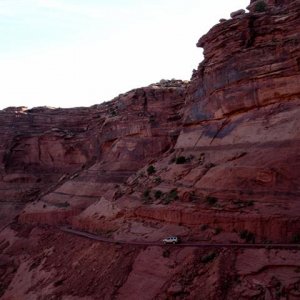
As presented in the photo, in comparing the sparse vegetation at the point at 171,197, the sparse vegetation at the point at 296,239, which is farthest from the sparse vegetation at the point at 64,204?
the sparse vegetation at the point at 296,239

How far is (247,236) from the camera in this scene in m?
23.7

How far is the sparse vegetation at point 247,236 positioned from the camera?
23453 mm

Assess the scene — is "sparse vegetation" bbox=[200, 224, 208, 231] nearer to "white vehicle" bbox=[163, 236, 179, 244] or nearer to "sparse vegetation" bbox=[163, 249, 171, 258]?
"white vehicle" bbox=[163, 236, 179, 244]

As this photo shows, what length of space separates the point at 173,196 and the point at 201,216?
4385 mm

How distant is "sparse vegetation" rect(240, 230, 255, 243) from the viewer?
923 inches

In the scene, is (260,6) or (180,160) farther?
(260,6)

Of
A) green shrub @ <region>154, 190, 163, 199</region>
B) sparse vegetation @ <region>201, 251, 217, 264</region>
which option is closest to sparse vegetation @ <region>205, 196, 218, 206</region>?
sparse vegetation @ <region>201, 251, 217, 264</region>

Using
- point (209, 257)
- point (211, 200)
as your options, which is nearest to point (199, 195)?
point (211, 200)

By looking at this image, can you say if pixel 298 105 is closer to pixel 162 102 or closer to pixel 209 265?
pixel 209 265

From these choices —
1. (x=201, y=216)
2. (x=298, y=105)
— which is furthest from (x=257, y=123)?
(x=201, y=216)

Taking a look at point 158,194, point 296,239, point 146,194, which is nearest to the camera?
point 296,239

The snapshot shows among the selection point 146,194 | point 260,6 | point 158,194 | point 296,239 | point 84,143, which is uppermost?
point 260,6

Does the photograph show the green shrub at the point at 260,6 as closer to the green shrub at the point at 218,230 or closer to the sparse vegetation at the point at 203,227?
the sparse vegetation at the point at 203,227

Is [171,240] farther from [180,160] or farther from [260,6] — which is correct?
[260,6]
